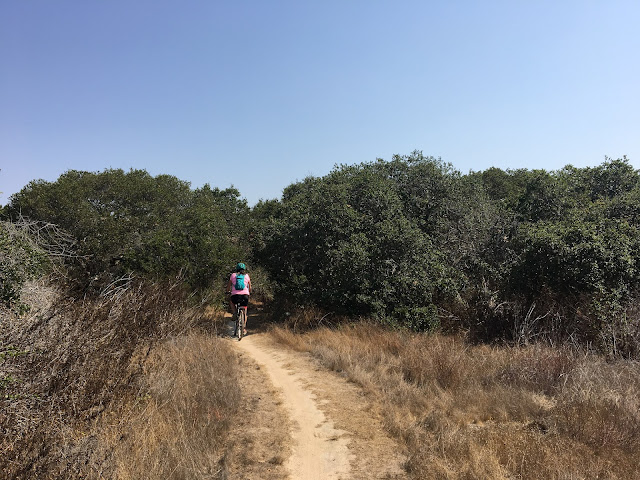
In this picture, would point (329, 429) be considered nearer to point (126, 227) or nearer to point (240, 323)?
point (240, 323)

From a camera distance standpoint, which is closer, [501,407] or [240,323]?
[501,407]

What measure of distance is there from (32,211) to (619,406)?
53.6ft

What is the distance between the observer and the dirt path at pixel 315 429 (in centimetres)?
423

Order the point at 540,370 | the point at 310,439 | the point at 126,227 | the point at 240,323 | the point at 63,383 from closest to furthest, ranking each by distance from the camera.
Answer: the point at 63,383
the point at 310,439
the point at 540,370
the point at 240,323
the point at 126,227

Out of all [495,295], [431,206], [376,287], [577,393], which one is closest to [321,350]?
[376,287]

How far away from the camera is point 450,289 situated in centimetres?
1127

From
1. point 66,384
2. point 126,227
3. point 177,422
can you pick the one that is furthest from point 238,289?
point 66,384

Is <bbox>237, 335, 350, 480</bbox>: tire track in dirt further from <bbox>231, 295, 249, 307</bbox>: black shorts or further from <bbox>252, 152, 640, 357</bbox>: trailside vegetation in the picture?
<bbox>252, 152, 640, 357</bbox>: trailside vegetation

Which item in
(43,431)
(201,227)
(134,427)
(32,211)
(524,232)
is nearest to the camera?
(43,431)

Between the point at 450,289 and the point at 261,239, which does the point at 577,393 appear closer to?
the point at 450,289

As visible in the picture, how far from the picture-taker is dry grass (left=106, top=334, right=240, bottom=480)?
375 cm

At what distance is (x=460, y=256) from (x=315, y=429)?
361 inches

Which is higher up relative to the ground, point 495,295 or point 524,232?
point 524,232

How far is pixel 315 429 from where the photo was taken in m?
5.22
